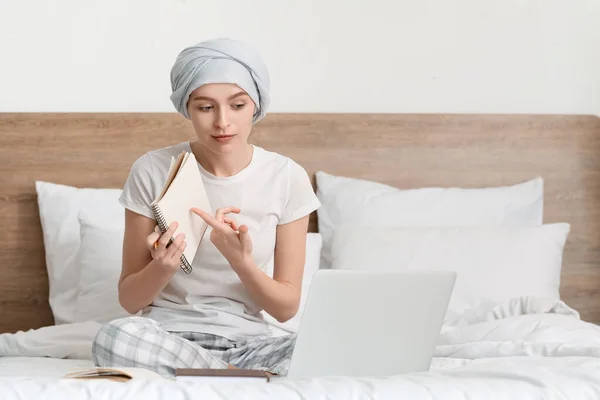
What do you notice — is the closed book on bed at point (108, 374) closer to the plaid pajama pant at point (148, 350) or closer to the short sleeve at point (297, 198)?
the plaid pajama pant at point (148, 350)

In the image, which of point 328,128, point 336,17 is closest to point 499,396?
point 328,128

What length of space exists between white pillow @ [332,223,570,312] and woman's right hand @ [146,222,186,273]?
43.7 inches

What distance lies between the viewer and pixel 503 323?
7.80ft

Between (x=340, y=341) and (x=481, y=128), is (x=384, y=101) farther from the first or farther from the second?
(x=340, y=341)

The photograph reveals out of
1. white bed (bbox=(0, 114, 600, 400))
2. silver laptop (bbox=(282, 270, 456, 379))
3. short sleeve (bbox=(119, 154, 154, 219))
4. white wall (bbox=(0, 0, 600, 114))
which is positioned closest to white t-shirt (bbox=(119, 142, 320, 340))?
short sleeve (bbox=(119, 154, 154, 219))

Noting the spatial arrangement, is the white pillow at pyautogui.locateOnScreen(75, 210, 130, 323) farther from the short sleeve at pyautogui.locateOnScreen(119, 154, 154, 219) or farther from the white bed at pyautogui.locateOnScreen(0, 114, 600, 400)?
the short sleeve at pyautogui.locateOnScreen(119, 154, 154, 219)

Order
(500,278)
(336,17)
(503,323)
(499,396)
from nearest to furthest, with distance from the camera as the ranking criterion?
(499,396)
(503,323)
(500,278)
(336,17)

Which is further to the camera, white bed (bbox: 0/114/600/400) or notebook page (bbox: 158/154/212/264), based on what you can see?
white bed (bbox: 0/114/600/400)

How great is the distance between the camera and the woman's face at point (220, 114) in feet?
6.57

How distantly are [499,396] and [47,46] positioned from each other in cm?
220

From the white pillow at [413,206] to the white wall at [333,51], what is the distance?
0.34 metres

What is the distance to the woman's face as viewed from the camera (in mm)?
2002

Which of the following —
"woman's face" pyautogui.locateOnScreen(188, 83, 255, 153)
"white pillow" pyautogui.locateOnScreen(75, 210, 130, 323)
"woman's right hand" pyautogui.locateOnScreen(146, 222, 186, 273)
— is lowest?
"white pillow" pyautogui.locateOnScreen(75, 210, 130, 323)

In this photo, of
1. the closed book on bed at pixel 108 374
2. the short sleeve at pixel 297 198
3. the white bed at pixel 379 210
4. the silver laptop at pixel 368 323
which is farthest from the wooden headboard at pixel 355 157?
the closed book on bed at pixel 108 374
